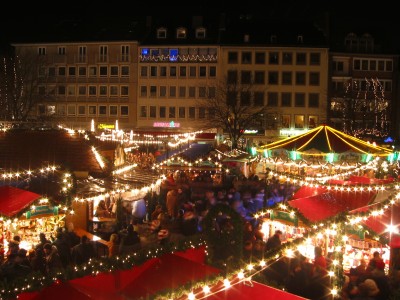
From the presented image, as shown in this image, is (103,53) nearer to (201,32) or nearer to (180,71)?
(180,71)

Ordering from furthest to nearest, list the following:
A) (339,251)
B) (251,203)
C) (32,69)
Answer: (32,69), (251,203), (339,251)

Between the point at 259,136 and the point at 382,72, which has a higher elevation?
the point at 382,72

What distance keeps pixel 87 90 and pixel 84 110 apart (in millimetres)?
1750

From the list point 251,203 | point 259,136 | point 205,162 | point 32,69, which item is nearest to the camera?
point 251,203

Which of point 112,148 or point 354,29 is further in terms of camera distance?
point 354,29

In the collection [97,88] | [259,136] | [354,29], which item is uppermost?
[354,29]

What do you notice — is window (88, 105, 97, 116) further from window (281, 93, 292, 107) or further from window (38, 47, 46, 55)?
window (281, 93, 292, 107)

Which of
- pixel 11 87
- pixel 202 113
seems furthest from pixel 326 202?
pixel 202 113

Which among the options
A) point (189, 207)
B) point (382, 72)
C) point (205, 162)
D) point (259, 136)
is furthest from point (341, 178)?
point (382, 72)

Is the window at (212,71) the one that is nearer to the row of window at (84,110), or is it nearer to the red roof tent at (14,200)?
the row of window at (84,110)

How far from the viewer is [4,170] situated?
13.9 meters

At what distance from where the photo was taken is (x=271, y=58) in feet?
143

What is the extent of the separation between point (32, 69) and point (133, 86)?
869 centimetres

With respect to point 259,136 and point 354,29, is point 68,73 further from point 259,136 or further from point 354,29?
point 354,29
